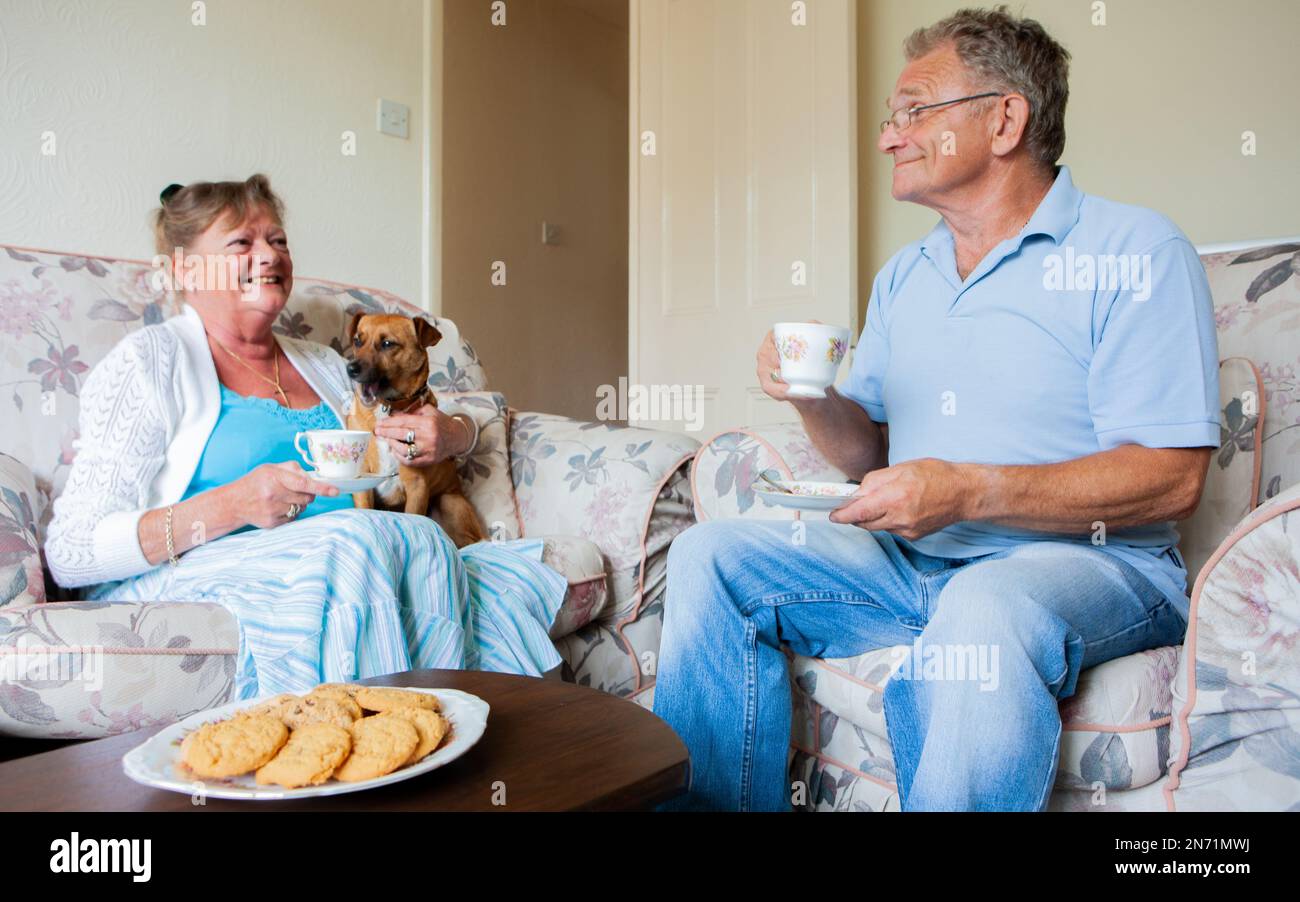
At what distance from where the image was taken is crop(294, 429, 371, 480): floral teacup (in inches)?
49.9

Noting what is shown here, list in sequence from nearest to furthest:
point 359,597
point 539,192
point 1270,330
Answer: point 359,597, point 1270,330, point 539,192

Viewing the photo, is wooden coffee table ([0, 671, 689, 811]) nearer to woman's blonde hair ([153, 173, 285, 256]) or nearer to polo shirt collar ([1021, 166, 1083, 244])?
polo shirt collar ([1021, 166, 1083, 244])

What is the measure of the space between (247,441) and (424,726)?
102 cm

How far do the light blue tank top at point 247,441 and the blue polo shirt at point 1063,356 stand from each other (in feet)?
3.35

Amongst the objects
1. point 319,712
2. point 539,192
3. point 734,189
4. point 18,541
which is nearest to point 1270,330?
point 319,712

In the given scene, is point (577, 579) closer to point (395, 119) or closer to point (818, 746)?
point (818, 746)

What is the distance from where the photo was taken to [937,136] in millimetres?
1432

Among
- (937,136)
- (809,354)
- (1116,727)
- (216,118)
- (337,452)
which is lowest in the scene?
(1116,727)

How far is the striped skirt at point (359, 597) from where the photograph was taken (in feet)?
4.05

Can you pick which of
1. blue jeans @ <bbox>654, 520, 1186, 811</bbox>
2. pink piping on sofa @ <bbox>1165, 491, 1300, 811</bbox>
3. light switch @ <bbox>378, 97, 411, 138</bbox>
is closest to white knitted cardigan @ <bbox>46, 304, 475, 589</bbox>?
blue jeans @ <bbox>654, 520, 1186, 811</bbox>

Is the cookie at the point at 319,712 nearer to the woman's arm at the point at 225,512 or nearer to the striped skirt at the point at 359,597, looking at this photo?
the striped skirt at the point at 359,597

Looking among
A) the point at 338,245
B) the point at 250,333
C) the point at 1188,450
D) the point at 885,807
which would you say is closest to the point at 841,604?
the point at 885,807

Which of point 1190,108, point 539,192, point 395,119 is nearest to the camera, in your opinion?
point 1190,108

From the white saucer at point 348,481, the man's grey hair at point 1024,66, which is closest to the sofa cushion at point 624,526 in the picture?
the white saucer at point 348,481
